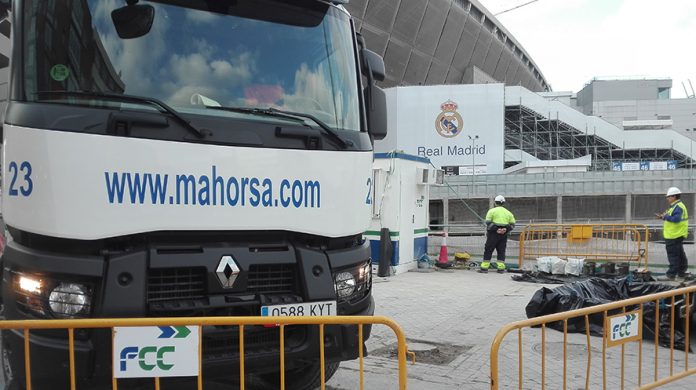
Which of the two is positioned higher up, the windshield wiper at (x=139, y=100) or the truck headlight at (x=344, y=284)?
the windshield wiper at (x=139, y=100)

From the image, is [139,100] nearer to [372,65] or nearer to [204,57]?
[204,57]

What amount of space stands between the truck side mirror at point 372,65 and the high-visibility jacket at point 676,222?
8227mm

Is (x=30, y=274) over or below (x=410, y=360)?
over

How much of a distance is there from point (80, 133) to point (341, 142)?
1640 mm

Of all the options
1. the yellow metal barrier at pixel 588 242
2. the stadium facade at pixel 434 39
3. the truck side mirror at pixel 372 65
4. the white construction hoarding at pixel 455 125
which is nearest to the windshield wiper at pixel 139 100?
the truck side mirror at pixel 372 65

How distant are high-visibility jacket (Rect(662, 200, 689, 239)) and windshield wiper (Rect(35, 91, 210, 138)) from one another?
387 inches

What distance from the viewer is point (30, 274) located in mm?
2939

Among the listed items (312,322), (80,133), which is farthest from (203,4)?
(312,322)

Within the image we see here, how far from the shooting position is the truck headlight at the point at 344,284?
144 inches

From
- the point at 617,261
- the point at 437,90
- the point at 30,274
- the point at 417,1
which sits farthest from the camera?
the point at 417,1

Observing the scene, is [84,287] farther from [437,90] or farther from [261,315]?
[437,90]

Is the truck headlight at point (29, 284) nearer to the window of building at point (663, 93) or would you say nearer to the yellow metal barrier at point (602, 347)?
the yellow metal barrier at point (602, 347)

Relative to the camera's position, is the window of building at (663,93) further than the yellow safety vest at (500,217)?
Yes

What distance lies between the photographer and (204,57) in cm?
348
